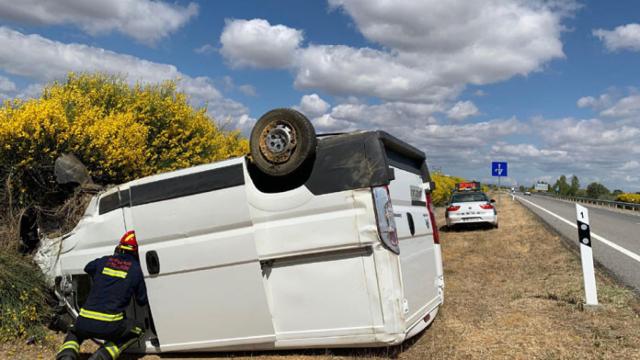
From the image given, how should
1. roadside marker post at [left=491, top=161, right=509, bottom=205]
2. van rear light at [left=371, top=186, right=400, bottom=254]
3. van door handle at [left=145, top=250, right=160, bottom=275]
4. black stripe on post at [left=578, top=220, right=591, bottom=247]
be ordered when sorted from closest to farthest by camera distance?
van rear light at [left=371, top=186, right=400, bottom=254], van door handle at [left=145, top=250, right=160, bottom=275], black stripe on post at [left=578, top=220, right=591, bottom=247], roadside marker post at [left=491, top=161, right=509, bottom=205]

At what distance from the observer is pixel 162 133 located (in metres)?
10.9

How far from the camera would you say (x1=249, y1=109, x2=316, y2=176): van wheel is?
397cm

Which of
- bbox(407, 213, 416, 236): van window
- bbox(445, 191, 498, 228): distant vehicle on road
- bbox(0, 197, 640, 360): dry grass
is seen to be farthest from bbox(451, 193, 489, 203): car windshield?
bbox(407, 213, 416, 236): van window

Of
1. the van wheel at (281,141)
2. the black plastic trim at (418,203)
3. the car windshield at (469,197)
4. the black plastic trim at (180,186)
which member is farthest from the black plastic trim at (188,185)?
the car windshield at (469,197)

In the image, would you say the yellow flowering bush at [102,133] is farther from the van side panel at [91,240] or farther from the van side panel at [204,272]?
the van side panel at [204,272]

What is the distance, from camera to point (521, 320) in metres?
5.38

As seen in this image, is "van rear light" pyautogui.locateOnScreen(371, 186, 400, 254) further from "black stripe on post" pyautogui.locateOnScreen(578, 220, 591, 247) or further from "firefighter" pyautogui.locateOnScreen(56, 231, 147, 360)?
"black stripe on post" pyautogui.locateOnScreen(578, 220, 591, 247)

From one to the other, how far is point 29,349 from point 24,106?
402 centimetres

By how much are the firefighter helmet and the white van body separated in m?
0.06

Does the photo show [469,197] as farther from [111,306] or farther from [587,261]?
[111,306]

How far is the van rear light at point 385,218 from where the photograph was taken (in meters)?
3.77

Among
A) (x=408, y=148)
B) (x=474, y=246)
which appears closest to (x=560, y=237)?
(x=474, y=246)

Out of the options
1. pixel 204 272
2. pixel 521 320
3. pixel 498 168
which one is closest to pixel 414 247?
pixel 521 320

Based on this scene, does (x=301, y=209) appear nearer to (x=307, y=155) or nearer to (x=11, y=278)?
(x=307, y=155)
